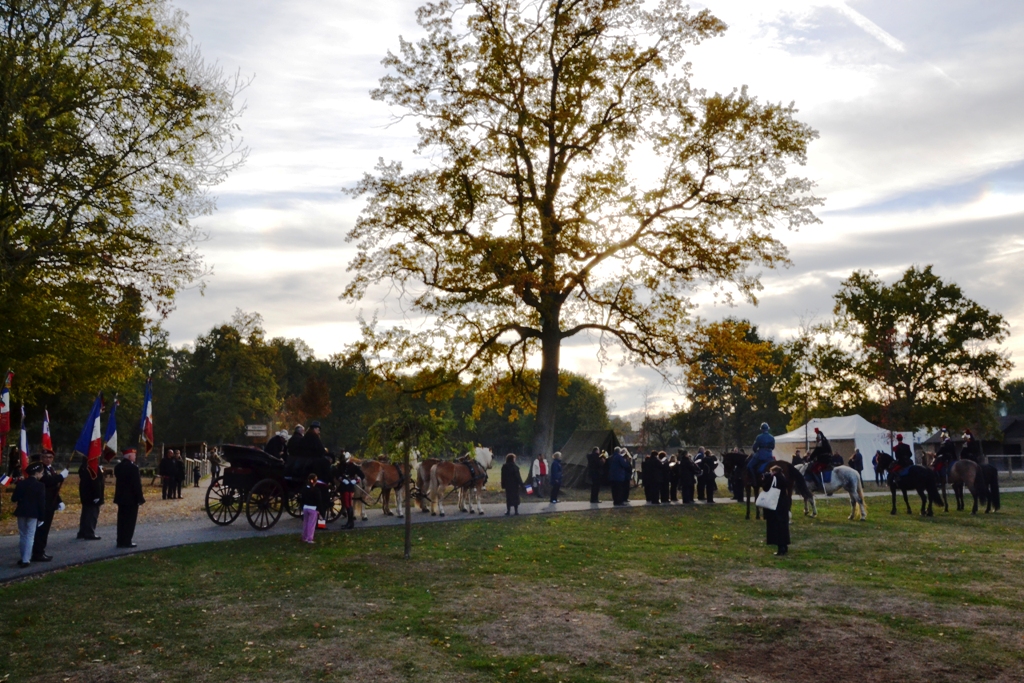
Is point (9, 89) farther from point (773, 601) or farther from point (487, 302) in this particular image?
point (773, 601)

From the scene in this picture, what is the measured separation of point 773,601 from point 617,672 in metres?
4.11

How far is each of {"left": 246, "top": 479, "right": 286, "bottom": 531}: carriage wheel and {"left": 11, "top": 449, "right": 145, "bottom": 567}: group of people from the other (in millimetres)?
2529

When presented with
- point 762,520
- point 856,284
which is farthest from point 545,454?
point 856,284

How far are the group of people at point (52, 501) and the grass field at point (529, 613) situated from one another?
1.20 metres

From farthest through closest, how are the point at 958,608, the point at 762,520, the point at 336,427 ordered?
the point at 336,427 < the point at 762,520 < the point at 958,608

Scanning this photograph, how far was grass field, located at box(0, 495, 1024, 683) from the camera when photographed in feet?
25.4

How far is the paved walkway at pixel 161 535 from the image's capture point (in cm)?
1413

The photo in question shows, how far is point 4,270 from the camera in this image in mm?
20250

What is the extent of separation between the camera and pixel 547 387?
30953 millimetres

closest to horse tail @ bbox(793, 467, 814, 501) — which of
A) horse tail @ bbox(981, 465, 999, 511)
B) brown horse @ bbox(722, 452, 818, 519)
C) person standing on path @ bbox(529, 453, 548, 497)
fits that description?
brown horse @ bbox(722, 452, 818, 519)

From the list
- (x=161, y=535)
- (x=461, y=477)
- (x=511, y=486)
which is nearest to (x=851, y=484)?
(x=511, y=486)

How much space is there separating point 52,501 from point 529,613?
974 cm

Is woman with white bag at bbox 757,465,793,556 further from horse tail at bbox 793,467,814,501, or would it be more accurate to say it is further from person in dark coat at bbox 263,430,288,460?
person in dark coat at bbox 263,430,288,460

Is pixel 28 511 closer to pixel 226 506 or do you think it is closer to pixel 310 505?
pixel 310 505
